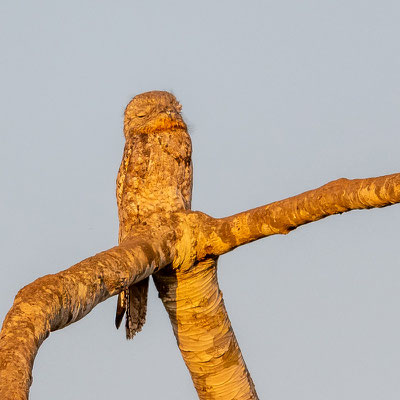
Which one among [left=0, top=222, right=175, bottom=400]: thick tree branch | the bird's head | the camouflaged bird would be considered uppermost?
the bird's head

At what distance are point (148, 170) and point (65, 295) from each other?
2.64m

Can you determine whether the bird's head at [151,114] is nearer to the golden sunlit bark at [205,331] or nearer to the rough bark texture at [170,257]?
the rough bark texture at [170,257]

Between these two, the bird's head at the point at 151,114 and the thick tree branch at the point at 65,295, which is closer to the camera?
the thick tree branch at the point at 65,295

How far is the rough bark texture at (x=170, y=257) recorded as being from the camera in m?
5.02

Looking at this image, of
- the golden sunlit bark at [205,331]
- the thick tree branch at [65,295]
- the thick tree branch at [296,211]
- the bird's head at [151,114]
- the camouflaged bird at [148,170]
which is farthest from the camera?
the bird's head at [151,114]

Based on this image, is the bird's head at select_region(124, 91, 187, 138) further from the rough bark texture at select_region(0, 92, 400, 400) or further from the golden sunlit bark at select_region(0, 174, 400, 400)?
the golden sunlit bark at select_region(0, 174, 400, 400)

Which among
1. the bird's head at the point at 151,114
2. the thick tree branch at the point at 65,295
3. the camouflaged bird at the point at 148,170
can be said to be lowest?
the thick tree branch at the point at 65,295

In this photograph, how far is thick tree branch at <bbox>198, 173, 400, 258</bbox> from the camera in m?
5.63

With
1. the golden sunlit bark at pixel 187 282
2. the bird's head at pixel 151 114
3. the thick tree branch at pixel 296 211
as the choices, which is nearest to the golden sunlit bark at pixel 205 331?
the golden sunlit bark at pixel 187 282

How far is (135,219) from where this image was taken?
7.41 meters

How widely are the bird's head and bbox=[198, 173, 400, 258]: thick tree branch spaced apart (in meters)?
1.29

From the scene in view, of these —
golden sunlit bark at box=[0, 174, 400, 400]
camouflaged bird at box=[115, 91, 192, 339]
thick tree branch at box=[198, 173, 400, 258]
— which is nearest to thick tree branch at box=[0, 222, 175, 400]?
golden sunlit bark at box=[0, 174, 400, 400]

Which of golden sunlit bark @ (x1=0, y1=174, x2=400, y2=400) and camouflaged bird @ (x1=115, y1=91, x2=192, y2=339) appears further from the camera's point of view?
camouflaged bird @ (x1=115, y1=91, x2=192, y2=339)

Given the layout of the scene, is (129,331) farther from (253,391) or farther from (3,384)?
(3,384)
